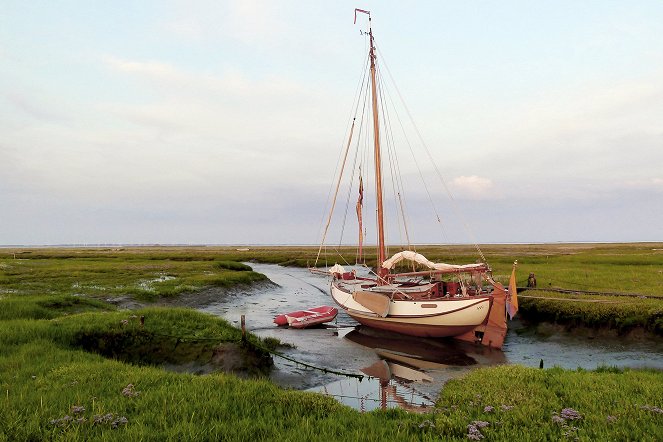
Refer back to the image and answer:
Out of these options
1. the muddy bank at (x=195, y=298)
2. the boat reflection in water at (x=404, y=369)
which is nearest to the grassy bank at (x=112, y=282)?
the muddy bank at (x=195, y=298)

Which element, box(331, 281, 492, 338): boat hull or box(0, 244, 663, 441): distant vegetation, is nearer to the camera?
box(0, 244, 663, 441): distant vegetation

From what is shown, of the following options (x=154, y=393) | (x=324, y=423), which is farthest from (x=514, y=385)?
(x=154, y=393)

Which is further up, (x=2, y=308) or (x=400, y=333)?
(x=2, y=308)

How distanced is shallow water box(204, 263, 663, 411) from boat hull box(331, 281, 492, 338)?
78cm

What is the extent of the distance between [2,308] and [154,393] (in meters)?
16.2

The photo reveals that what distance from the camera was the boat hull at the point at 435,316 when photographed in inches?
902

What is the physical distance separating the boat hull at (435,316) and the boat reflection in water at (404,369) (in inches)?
29.7

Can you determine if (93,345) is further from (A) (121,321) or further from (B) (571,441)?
(B) (571,441)

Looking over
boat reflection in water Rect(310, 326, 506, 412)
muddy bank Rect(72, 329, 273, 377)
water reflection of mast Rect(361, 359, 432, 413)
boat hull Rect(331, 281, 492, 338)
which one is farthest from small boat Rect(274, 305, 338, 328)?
muddy bank Rect(72, 329, 273, 377)

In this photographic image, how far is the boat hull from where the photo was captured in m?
22.9

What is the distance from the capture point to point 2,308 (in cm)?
1947

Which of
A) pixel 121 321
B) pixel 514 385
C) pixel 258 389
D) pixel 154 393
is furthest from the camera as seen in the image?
pixel 121 321

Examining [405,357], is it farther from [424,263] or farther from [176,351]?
[176,351]

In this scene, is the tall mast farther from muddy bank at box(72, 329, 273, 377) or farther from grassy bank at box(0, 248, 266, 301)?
grassy bank at box(0, 248, 266, 301)
